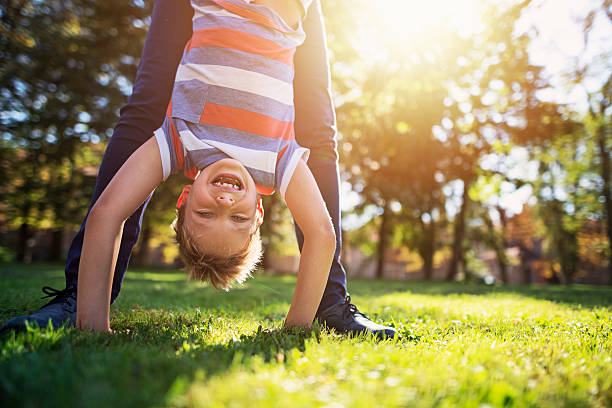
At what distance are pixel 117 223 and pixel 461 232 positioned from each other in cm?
1643

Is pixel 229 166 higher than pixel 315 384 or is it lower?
higher

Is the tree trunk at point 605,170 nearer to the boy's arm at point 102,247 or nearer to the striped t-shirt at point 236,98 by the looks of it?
the striped t-shirt at point 236,98

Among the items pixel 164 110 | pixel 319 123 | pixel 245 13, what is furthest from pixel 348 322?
pixel 245 13

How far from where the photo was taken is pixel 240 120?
247 cm

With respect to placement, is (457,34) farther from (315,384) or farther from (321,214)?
(315,384)

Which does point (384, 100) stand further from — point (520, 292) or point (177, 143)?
point (177, 143)

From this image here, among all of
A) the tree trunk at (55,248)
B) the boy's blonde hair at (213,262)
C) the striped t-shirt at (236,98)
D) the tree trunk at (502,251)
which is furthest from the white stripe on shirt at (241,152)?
the tree trunk at (502,251)

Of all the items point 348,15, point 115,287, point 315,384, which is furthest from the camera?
point 348,15

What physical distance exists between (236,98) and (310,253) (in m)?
1.08

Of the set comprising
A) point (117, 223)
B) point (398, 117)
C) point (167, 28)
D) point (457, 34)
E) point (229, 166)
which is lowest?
point (117, 223)

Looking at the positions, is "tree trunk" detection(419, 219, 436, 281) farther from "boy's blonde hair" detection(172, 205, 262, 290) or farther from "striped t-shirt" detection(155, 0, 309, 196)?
"striped t-shirt" detection(155, 0, 309, 196)

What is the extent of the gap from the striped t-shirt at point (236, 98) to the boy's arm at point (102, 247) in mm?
256

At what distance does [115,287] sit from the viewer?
2596mm

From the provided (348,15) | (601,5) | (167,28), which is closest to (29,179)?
(348,15)
